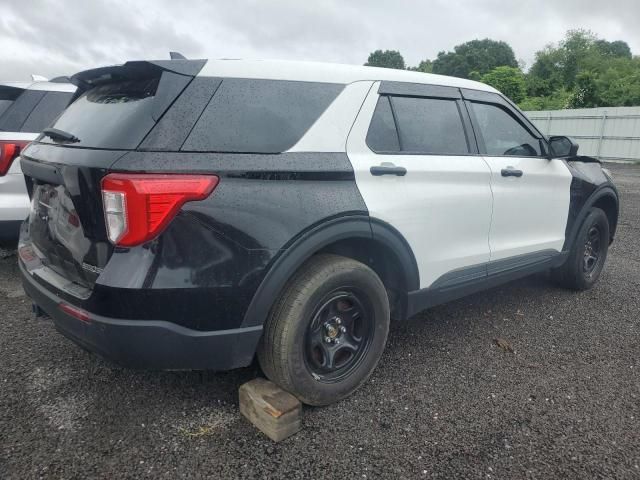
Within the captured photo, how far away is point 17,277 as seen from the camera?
15.3 ft

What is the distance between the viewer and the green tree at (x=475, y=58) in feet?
204

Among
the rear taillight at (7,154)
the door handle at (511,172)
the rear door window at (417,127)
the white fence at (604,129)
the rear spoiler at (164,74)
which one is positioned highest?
the rear spoiler at (164,74)

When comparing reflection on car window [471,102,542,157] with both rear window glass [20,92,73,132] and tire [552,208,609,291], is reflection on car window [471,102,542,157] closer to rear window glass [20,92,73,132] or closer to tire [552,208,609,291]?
tire [552,208,609,291]

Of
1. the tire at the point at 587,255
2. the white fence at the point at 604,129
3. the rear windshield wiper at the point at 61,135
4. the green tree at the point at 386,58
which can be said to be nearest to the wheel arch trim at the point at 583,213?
the tire at the point at 587,255

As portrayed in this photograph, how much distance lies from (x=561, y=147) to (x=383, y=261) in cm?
208

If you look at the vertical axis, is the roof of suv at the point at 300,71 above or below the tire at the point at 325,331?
above

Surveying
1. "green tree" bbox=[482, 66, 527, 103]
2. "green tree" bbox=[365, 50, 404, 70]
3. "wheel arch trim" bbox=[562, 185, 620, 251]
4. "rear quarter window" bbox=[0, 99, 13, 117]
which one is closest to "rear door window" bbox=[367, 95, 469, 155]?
"wheel arch trim" bbox=[562, 185, 620, 251]

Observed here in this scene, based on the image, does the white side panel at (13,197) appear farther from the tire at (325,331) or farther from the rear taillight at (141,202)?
the tire at (325,331)

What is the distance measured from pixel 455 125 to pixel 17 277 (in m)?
4.15

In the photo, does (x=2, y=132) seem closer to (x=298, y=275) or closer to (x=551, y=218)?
(x=298, y=275)

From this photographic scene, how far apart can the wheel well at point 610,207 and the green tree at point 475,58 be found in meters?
60.1

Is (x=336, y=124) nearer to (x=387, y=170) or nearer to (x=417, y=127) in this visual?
(x=387, y=170)

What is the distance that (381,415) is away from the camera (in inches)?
102

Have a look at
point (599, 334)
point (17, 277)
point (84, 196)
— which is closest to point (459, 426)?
point (599, 334)
